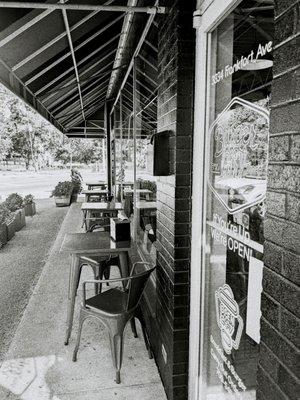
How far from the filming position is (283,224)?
110cm

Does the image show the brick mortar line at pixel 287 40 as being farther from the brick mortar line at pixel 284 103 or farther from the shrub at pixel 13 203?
the shrub at pixel 13 203

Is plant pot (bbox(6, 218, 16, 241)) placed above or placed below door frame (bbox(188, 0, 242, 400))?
below

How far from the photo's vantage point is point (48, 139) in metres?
38.8

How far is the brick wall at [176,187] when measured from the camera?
231 cm

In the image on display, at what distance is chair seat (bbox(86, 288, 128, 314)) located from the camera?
121 inches

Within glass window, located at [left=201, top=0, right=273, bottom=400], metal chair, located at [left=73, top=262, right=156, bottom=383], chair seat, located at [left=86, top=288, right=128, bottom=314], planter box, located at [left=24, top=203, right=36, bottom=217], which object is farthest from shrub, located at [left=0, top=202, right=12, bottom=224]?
glass window, located at [left=201, top=0, right=273, bottom=400]

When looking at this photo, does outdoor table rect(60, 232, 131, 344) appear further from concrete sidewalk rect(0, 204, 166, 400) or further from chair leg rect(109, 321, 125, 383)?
chair leg rect(109, 321, 125, 383)

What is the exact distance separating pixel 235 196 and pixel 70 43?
3.06 m

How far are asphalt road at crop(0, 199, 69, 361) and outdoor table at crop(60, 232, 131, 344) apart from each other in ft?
2.43

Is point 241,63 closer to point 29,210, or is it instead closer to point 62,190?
point 29,210

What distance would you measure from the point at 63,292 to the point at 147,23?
3419 mm

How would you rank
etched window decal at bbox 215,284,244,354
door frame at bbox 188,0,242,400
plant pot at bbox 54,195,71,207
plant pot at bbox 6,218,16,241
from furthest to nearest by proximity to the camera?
plant pot at bbox 54,195,71,207 → plant pot at bbox 6,218,16,241 → door frame at bbox 188,0,242,400 → etched window decal at bbox 215,284,244,354

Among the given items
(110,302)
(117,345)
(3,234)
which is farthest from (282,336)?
(3,234)

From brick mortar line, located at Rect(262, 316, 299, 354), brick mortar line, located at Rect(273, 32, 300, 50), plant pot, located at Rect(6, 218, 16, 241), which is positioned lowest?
plant pot, located at Rect(6, 218, 16, 241)
